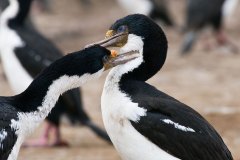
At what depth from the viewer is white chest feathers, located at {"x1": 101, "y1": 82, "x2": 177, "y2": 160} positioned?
222 inches

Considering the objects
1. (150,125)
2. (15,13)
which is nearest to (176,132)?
(150,125)

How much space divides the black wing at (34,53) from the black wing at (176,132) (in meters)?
3.77

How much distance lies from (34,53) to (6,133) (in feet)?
13.5

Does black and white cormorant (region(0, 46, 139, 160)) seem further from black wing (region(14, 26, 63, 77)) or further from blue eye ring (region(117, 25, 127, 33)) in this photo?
black wing (region(14, 26, 63, 77))

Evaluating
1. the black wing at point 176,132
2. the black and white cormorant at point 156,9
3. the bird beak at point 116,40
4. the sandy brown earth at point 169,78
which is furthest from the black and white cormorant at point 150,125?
the black and white cormorant at point 156,9

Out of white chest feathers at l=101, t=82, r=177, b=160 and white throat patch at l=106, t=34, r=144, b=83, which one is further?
white throat patch at l=106, t=34, r=144, b=83

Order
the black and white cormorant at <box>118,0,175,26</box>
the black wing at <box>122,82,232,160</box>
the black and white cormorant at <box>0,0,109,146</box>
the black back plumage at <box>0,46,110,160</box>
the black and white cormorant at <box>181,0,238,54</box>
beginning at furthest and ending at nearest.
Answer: the black and white cormorant at <box>118,0,175,26</box> → the black and white cormorant at <box>181,0,238,54</box> → the black and white cormorant at <box>0,0,109,146</box> → the black wing at <box>122,82,232,160</box> → the black back plumage at <box>0,46,110,160</box>

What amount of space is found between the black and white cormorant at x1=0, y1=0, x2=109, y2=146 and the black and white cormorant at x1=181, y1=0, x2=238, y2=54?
643cm

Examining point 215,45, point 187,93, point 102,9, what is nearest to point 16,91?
point 187,93

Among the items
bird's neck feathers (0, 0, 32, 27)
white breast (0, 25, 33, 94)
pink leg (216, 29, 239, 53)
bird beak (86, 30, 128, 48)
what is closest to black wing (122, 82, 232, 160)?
bird beak (86, 30, 128, 48)

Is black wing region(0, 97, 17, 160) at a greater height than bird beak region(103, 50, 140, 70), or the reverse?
bird beak region(103, 50, 140, 70)

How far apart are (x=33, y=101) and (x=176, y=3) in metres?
16.3

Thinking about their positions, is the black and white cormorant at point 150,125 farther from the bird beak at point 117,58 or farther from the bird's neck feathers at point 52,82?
the bird's neck feathers at point 52,82

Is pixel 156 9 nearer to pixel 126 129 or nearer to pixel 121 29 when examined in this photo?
pixel 121 29
